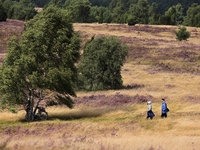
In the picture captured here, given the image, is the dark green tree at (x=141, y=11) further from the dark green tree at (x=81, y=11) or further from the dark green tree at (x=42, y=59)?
the dark green tree at (x=42, y=59)

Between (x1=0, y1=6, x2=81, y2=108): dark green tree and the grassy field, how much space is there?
345 centimetres

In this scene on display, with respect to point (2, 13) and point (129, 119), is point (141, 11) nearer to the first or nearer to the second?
point (2, 13)

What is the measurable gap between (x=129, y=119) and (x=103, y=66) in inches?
976

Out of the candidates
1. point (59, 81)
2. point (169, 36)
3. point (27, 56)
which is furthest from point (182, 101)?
point (169, 36)

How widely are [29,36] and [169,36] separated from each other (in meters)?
96.4

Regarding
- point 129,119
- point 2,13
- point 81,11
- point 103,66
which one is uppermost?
point 2,13

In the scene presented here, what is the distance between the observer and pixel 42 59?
43.6 m

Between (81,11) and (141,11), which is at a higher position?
(81,11)

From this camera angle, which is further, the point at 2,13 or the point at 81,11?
the point at 81,11

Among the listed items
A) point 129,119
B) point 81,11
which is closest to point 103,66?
point 129,119

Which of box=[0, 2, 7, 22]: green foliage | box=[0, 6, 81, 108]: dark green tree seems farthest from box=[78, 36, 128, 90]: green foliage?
box=[0, 2, 7, 22]: green foliage

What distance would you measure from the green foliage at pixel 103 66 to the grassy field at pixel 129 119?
3241mm

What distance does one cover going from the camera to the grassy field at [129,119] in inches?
1248

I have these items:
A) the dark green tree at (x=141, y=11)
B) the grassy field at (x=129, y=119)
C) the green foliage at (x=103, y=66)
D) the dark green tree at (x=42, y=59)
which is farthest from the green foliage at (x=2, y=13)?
the dark green tree at (x=42, y=59)
